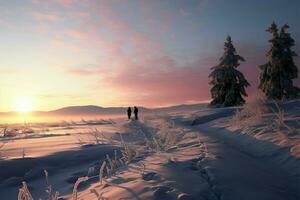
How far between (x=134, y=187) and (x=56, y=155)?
3880mm

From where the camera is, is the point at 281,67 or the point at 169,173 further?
the point at 281,67

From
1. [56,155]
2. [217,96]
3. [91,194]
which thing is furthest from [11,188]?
[217,96]

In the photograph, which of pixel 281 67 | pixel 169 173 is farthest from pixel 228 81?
pixel 169 173

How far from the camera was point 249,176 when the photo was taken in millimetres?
4227

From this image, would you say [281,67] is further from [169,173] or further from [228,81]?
[169,173]

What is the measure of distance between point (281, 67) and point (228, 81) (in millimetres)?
5636

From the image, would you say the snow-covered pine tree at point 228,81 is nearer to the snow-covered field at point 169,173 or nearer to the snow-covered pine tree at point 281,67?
the snow-covered pine tree at point 281,67

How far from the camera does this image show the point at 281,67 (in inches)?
1350

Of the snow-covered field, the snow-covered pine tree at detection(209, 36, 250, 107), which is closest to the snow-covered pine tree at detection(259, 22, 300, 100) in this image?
the snow-covered pine tree at detection(209, 36, 250, 107)

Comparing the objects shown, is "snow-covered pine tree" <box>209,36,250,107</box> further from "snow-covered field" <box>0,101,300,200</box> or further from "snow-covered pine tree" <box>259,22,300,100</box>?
"snow-covered field" <box>0,101,300,200</box>

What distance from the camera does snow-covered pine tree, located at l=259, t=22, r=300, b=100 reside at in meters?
34.2

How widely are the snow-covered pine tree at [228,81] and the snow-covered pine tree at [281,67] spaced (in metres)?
3.00

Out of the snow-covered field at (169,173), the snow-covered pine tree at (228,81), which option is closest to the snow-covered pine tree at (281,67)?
the snow-covered pine tree at (228,81)

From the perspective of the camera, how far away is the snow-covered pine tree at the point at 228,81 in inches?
1432
